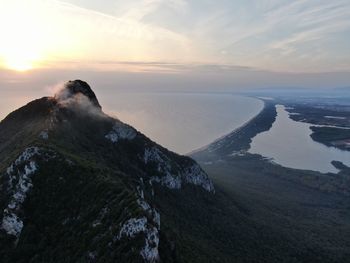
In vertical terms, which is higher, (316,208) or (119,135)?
(119,135)

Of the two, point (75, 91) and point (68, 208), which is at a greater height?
point (75, 91)

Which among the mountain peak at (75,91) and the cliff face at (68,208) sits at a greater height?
the mountain peak at (75,91)

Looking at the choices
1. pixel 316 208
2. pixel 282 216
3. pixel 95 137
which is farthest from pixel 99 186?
pixel 316 208

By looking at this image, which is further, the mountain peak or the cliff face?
the mountain peak

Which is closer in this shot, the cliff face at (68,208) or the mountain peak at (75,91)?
the cliff face at (68,208)

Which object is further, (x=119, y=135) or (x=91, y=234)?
(x=119, y=135)

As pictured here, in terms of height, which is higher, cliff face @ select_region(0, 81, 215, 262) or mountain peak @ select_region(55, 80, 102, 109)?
Result: mountain peak @ select_region(55, 80, 102, 109)

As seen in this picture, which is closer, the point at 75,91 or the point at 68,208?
the point at 68,208

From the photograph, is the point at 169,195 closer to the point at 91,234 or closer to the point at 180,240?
the point at 180,240
